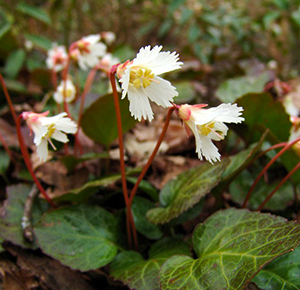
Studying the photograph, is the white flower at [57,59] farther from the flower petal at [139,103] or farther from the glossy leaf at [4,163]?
the flower petal at [139,103]

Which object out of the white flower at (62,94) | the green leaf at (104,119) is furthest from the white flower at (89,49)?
the green leaf at (104,119)

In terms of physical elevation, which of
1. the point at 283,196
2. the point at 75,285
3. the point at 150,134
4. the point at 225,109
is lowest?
the point at 75,285

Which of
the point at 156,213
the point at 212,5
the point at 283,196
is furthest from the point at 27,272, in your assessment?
the point at 212,5

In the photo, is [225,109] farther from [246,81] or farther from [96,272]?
[246,81]

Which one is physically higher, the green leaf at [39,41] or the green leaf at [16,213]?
the green leaf at [39,41]

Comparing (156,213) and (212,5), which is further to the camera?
(212,5)

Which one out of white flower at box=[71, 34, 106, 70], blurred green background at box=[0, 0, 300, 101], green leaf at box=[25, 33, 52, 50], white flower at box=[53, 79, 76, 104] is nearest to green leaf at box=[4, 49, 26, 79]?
blurred green background at box=[0, 0, 300, 101]

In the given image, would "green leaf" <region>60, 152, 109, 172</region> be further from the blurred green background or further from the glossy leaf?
the blurred green background

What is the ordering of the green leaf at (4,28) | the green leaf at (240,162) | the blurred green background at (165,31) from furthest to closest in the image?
1. the blurred green background at (165,31)
2. the green leaf at (4,28)
3. the green leaf at (240,162)
